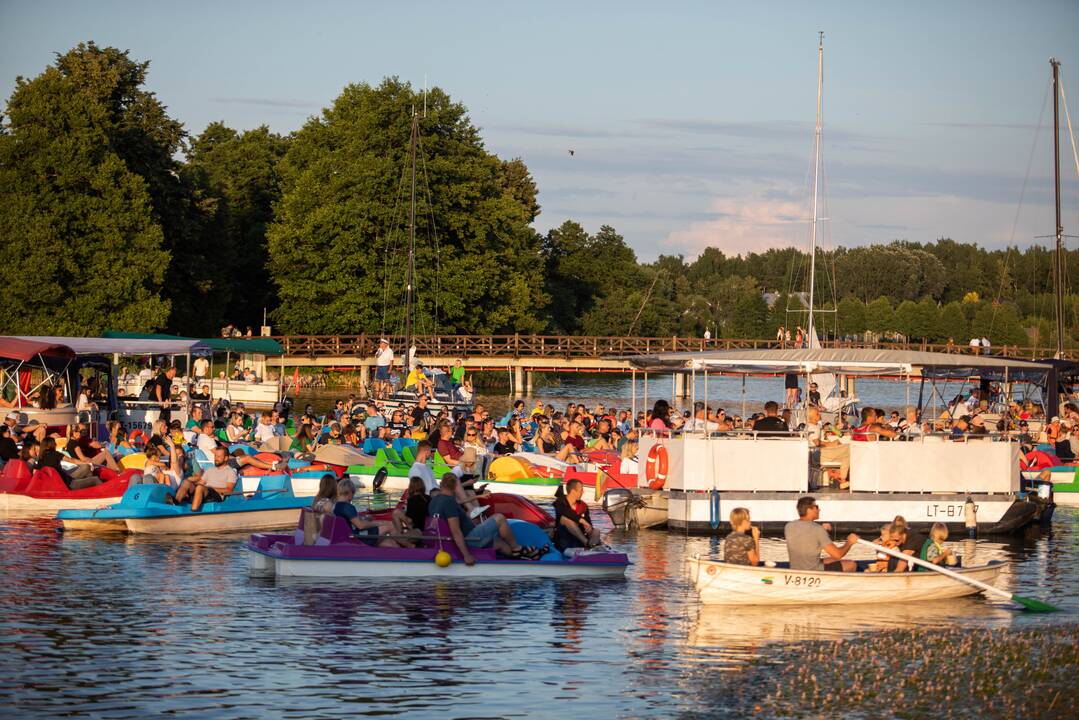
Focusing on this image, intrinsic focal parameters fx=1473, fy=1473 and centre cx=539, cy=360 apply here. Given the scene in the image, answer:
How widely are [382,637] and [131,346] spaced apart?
74.2 feet

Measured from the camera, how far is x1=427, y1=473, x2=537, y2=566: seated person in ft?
62.9

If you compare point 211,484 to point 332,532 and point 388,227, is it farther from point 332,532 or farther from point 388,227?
point 388,227

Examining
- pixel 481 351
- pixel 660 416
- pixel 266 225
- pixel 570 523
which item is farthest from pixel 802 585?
pixel 266 225

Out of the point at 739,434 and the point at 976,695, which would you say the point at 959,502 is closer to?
the point at 739,434

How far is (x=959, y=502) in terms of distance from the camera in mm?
24391

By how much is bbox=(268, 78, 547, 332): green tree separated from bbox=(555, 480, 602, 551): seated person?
170 ft

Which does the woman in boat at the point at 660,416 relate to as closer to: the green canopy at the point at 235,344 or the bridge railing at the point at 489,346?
the green canopy at the point at 235,344

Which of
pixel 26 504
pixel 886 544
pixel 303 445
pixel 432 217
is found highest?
pixel 432 217

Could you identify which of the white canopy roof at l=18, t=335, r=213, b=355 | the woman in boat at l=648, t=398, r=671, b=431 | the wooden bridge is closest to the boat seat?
the woman in boat at l=648, t=398, r=671, b=431

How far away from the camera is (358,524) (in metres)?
20.0

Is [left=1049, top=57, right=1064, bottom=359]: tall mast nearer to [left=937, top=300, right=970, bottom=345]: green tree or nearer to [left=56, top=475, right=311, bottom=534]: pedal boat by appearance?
[left=56, top=475, right=311, bottom=534]: pedal boat

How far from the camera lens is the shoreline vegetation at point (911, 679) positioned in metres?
13.4

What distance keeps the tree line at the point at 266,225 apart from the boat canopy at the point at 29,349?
22.8 metres

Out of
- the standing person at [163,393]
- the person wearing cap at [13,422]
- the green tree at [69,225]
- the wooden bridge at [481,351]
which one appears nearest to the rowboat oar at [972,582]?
the person wearing cap at [13,422]
